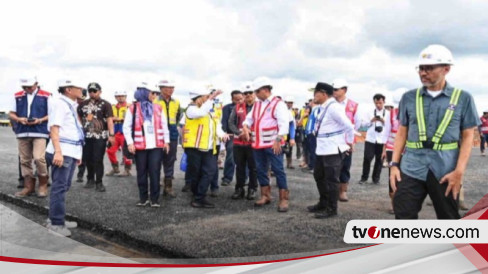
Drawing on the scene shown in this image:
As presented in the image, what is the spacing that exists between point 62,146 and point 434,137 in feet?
8.63

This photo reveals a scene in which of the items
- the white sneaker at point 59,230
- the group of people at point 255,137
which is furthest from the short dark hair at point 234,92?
the white sneaker at point 59,230

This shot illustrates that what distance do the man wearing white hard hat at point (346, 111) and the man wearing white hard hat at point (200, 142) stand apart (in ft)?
4.15

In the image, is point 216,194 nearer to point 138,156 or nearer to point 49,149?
point 138,156

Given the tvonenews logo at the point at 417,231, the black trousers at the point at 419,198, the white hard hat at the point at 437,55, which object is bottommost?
the tvonenews logo at the point at 417,231

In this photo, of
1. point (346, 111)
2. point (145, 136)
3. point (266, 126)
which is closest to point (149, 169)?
point (145, 136)

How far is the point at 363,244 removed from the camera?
7.12 ft

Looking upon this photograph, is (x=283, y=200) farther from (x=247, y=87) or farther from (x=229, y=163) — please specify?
(x=229, y=163)

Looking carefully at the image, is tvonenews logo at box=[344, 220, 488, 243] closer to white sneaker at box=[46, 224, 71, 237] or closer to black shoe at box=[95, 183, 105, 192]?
white sneaker at box=[46, 224, 71, 237]

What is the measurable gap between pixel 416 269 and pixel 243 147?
114 inches

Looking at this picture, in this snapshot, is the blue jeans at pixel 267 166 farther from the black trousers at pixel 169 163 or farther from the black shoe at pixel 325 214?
the black trousers at pixel 169 163

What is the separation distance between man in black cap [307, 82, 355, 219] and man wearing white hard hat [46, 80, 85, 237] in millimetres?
2046

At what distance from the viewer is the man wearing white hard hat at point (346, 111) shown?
169 inches

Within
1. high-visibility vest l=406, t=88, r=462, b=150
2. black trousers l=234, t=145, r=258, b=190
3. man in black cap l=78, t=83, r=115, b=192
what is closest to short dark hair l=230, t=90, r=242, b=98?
black trousers l=234, t=145, r=258, b=190

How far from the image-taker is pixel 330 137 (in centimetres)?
386
